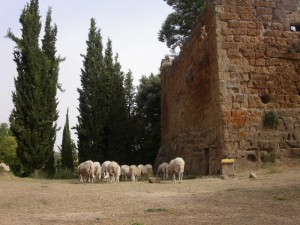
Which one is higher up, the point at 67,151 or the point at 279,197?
the point at 67,151

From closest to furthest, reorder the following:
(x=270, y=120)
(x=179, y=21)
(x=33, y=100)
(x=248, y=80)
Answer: (x=270, y=120) < (x=248, y=80) < (x=33, y=100) < (x=179, y=21)

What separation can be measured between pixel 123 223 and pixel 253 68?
9434 mm

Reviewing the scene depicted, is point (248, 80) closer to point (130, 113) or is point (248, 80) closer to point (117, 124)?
point (117, 124)

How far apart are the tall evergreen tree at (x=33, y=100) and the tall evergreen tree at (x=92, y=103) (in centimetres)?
246

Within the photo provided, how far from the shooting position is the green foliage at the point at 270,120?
1280 centimetres

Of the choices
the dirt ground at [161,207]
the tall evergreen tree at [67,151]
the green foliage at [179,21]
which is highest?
the green foliage at [179,21]

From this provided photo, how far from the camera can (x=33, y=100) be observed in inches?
763

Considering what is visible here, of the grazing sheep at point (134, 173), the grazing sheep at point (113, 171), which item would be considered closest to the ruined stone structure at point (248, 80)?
the grazing sheep at point (134, 173)

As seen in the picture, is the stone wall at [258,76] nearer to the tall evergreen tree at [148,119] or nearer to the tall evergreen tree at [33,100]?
the tall evergreen tree at [33,100]

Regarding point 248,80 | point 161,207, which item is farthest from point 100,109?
point 161,207

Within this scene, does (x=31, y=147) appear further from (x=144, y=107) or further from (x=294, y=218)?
(x=294, y=218)

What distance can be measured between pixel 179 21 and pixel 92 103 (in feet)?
25.6

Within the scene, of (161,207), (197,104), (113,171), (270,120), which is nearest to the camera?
(161,207)

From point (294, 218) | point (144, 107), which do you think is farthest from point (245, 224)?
point (144, 107)
